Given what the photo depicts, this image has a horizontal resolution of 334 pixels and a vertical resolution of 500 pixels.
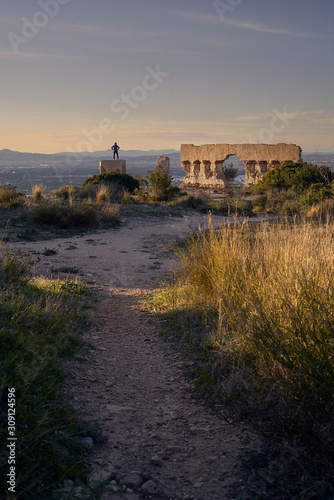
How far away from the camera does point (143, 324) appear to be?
4.82 metres

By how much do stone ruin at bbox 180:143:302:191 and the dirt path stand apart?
800 inches

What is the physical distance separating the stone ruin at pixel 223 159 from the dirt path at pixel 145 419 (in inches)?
800

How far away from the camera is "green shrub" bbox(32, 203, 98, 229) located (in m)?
11.6

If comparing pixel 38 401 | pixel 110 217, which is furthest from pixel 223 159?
pixel 38 401

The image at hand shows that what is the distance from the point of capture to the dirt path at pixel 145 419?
7.27 ft

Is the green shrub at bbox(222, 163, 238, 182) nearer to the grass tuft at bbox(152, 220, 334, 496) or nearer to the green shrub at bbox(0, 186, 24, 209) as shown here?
the green shrub at bbox(0, 186, 24, 209)

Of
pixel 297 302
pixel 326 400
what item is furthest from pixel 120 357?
pixel 326 400

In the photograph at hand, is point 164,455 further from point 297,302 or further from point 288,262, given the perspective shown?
point 288,262

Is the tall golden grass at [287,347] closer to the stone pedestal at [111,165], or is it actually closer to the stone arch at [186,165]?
the stone pedestal at [111,165]

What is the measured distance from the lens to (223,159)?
1038 inches

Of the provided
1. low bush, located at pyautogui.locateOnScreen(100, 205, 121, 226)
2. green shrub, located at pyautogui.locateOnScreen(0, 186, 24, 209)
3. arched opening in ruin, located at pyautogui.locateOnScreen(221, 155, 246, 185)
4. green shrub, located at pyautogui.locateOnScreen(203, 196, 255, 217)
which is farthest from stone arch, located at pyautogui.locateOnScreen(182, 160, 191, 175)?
low bush, located at pyautogui.locateOnScreen(100, 205, 121, 226)

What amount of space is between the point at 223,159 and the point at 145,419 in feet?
81.1

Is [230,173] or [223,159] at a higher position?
[223,159]

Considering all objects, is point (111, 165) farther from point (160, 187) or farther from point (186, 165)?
point (160, 187)
